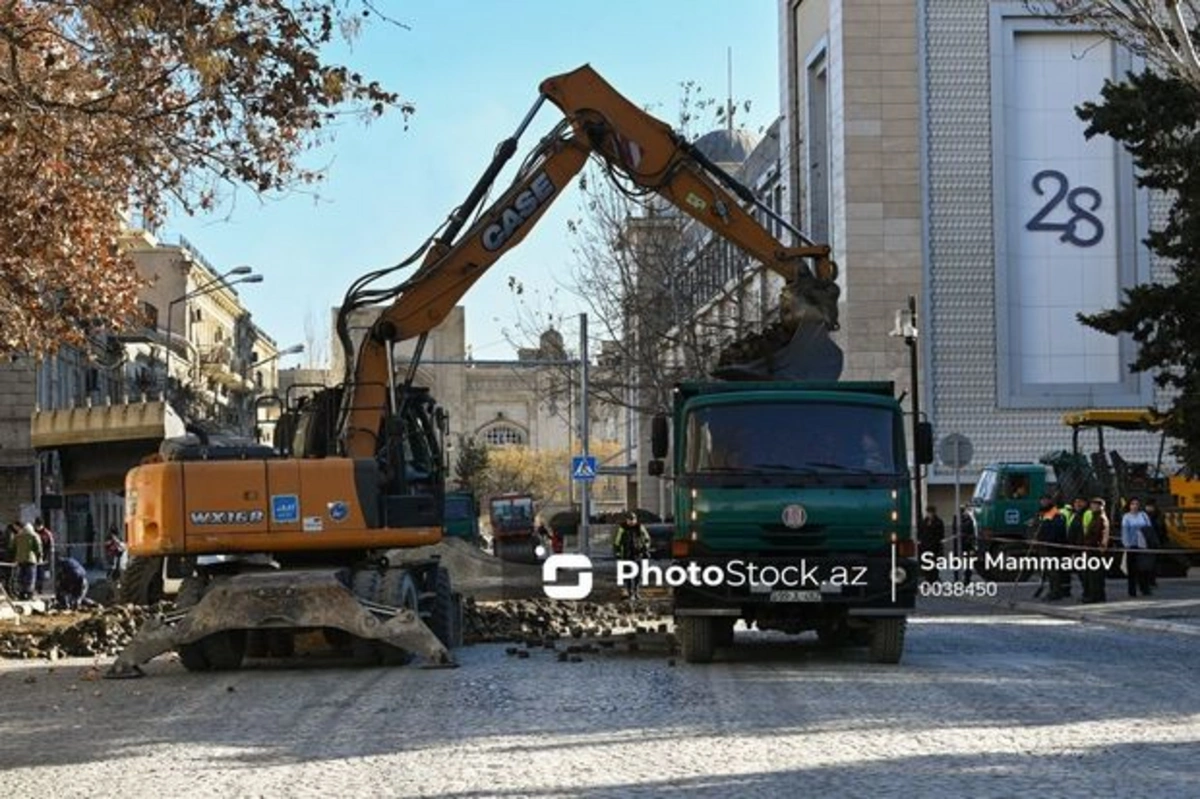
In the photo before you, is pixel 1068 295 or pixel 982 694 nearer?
pixel 982 694

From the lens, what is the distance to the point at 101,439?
44688 millimetres

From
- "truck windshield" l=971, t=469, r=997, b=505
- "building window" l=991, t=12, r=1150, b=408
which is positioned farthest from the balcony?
"truck windshield" l=971, t=469, r=997, b=505

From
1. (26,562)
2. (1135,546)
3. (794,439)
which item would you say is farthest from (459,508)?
(794,439)

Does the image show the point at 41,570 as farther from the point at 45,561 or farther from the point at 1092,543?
the point at 1092,543

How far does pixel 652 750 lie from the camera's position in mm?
12688

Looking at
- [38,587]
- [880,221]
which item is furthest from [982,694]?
[880,221]

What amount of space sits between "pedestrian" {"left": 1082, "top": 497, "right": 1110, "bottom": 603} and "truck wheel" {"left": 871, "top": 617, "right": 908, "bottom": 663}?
13.8 metres

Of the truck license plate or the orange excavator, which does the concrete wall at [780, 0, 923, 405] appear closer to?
the orange excavator

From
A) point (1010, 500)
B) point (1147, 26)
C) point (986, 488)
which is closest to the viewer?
point (1147, 26)

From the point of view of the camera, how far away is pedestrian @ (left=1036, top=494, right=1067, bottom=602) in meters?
33.4

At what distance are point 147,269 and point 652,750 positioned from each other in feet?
285

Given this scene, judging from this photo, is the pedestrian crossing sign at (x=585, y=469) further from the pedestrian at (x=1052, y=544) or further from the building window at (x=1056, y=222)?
the pedestrian at (x=1052, y=544)

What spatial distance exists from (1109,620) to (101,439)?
2441 centimetres

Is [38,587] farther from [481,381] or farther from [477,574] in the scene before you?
Result: [481,381]
